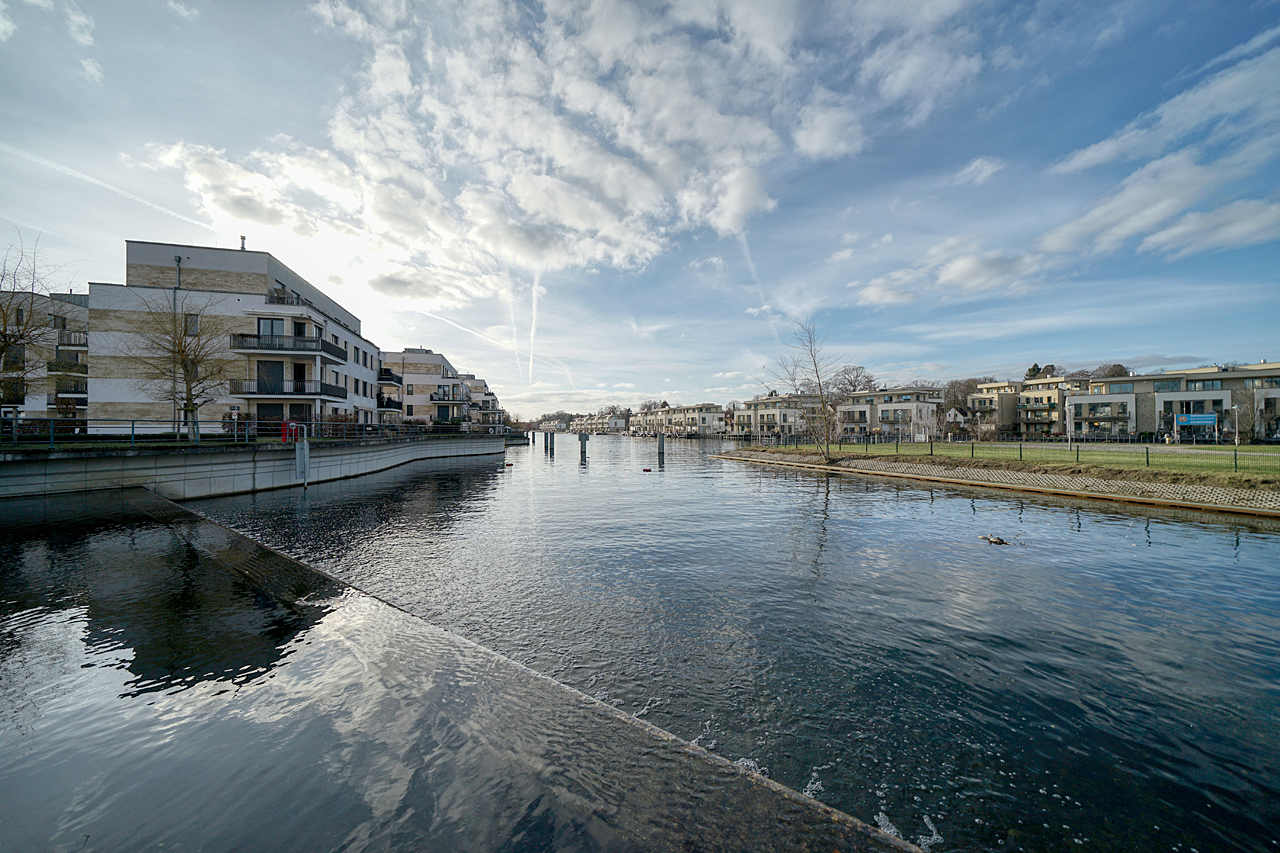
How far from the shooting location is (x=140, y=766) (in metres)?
3.74

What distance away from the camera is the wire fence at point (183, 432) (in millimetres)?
17652

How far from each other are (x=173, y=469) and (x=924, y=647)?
77.6 feet

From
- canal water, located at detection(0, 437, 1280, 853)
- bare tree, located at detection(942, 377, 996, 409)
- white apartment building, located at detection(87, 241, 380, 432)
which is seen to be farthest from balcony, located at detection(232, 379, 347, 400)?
bare tree, located at detection(942, 377, 996, 409)

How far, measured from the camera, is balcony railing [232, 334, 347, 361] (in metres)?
36.5

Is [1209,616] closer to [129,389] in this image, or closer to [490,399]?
[129,389]

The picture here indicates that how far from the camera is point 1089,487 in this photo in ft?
71.9

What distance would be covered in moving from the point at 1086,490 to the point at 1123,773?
2357 cm

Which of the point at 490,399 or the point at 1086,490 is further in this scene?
the point at 490,399

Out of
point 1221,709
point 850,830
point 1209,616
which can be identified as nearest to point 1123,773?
point 1221,709

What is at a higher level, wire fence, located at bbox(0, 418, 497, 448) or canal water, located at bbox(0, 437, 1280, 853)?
wire fence, located at bbox(0, 418, 497, 448)

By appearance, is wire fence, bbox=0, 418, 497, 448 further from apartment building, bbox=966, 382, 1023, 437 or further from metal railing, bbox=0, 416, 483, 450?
apartment building, bbox=966, 382, 1023, 437

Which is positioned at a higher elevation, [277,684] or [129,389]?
[129,389]

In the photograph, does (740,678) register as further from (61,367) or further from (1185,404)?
(1185,404)

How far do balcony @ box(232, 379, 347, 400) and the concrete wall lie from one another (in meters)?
12.9
